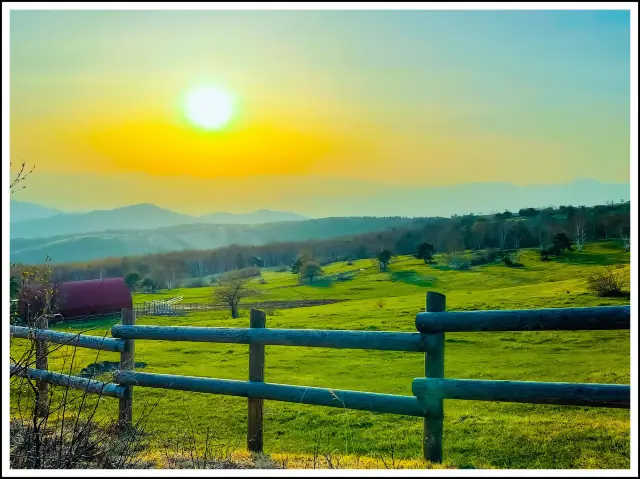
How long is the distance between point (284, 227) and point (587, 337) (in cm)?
6001

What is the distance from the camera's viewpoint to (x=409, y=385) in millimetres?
17312

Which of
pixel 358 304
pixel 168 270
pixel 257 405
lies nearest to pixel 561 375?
pixel 257 405

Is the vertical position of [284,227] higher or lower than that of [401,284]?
higher

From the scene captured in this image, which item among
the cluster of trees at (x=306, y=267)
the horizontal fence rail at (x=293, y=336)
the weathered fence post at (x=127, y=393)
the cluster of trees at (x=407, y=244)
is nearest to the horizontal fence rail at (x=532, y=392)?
the horizontal fence rail at (x=293, y=336)


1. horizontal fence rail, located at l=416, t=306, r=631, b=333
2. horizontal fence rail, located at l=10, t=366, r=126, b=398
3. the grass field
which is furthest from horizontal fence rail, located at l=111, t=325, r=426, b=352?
the grass field

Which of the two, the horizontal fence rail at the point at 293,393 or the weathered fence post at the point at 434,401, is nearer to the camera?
the weathered fence post at the point at 434,401

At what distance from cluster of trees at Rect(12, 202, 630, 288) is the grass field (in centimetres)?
699

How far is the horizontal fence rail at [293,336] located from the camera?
5.84 metres

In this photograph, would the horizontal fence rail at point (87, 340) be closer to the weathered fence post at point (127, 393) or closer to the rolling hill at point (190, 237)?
the weathered fence post at point (127, 393)

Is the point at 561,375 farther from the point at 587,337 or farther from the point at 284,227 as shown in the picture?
the point at 284,227

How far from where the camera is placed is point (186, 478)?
434cm

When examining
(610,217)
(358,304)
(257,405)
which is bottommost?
(358,304)

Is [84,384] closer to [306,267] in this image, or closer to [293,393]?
[293,393]

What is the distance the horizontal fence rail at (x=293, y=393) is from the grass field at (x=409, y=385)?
438 mm
